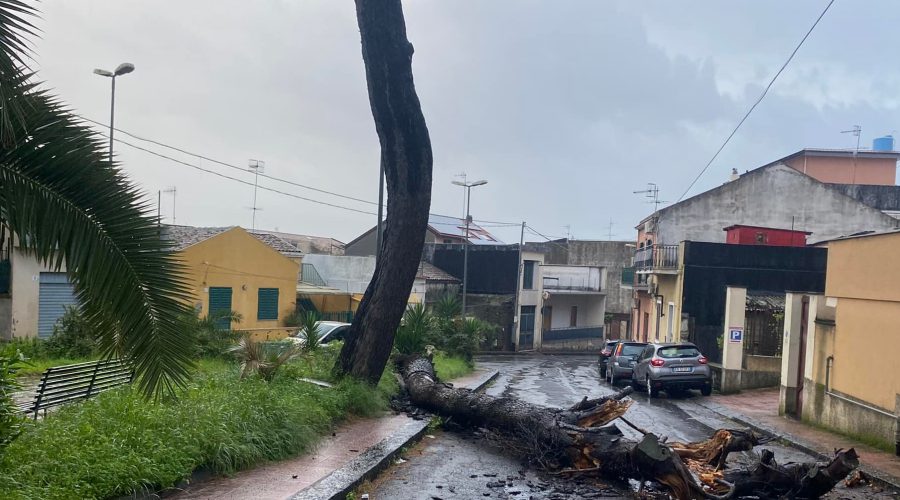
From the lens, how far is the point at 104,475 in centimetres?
614

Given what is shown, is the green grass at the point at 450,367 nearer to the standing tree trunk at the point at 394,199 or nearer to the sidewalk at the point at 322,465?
the standing tree trunk at the point at 394,199

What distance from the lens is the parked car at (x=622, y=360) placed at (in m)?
24.5

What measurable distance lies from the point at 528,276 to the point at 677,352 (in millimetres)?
28485

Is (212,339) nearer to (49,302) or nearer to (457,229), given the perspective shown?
(49,302)

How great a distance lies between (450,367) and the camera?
23234 mm

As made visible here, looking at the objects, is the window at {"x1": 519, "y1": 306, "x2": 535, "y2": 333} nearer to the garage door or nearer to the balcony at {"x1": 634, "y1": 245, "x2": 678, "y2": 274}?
the balcony at {"x1": 634, "y1": 245, "x2": 678, "y2": 274}

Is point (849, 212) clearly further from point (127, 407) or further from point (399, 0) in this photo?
point (127, 407)

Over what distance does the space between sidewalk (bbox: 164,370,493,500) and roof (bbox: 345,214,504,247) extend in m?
44.4

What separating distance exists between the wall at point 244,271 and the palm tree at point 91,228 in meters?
25.5

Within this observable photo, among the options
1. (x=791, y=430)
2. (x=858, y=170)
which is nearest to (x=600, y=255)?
(x=858, y=170)

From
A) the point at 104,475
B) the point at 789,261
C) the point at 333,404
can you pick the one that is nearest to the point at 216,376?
the point at 333,404

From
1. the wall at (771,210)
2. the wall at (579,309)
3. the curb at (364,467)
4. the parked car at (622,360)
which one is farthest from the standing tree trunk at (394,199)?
the wall at (579,309)

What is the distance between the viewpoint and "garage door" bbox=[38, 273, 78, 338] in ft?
74.7

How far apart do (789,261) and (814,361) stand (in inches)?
569
